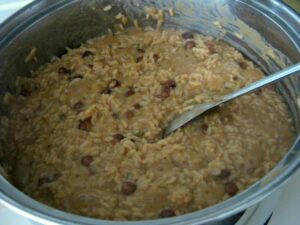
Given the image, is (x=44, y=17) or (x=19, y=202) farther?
(x=44, y=17)

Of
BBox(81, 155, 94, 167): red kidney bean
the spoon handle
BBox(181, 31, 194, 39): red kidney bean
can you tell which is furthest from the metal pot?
BBox(81, 155, 94, 167): red kidney bean

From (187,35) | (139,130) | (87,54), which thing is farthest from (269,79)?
(87,54)

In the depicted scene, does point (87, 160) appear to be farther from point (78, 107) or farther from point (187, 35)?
point (187, 35)


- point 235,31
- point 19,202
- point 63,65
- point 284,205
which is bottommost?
point 284,205

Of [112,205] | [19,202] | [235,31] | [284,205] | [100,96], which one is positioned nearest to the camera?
[19,202]

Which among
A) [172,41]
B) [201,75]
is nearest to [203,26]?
[172,41]

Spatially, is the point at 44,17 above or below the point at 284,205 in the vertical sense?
above

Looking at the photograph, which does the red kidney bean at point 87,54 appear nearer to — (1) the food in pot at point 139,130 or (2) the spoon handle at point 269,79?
(1) the food in pot at point 139,130

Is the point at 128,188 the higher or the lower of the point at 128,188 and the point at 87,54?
the lower

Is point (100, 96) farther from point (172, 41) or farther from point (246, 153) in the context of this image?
Result: point (246, 153)
